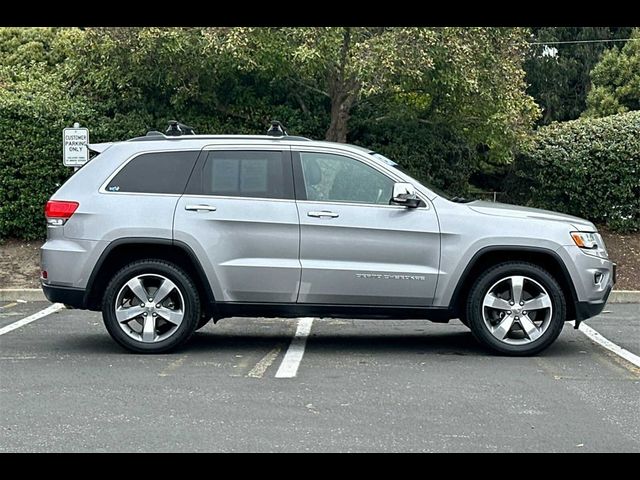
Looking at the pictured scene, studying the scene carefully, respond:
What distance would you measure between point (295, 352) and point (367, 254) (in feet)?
3.84

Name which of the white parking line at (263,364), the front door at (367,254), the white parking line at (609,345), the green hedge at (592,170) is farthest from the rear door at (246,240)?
the green hedge at (592,170)

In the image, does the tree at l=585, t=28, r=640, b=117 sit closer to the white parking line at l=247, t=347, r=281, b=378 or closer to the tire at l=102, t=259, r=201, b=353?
the white parking line at l=247, t=347, r=281, b=378

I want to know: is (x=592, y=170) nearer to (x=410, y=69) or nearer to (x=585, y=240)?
(x=410, y=69)

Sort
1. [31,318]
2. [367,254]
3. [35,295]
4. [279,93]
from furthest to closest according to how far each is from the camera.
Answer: [279,93] → [35,295] → [31,318] → [367,254]

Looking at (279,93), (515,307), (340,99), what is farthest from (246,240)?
(279,93)

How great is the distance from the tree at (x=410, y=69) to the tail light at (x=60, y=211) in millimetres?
5071

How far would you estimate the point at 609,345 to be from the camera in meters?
8.87

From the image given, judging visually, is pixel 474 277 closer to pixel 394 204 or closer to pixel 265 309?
pixel 394 204

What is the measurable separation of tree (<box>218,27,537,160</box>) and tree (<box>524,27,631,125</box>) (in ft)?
39.7

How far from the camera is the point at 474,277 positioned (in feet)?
26.7

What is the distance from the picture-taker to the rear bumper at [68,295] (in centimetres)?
808

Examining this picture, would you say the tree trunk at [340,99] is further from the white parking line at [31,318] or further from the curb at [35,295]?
the white parking line at [31,318]

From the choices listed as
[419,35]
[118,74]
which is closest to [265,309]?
[419,35]

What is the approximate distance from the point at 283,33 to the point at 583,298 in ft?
21.3
